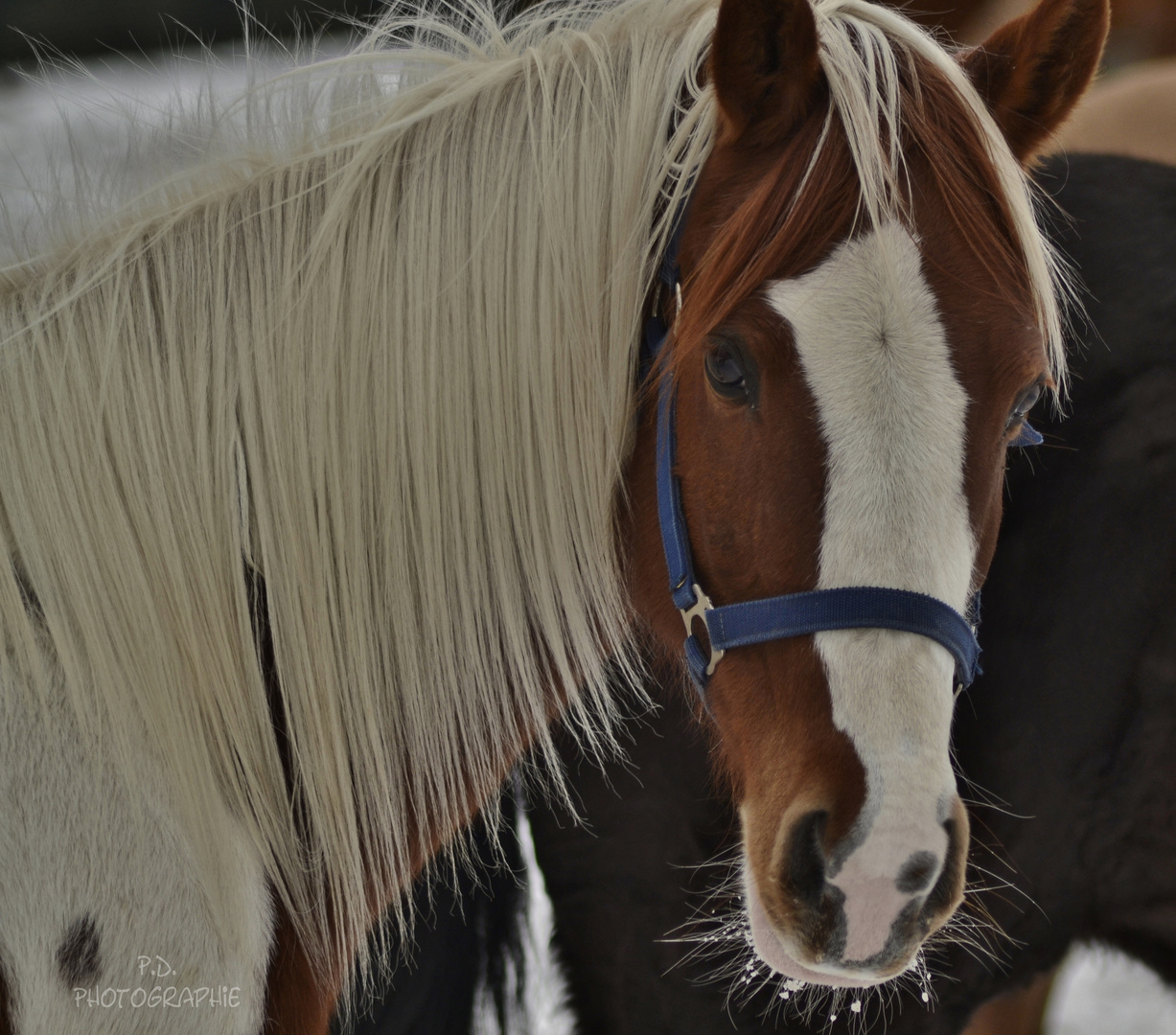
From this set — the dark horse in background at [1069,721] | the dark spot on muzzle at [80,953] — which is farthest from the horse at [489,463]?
the dark horse in background at [1069,721]

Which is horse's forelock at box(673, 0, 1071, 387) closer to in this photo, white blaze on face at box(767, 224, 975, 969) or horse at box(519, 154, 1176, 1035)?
white blaze on face at box(767, 224, 975, 969)

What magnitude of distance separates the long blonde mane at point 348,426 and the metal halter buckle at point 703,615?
114 millimetres

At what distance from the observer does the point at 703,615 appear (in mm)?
937

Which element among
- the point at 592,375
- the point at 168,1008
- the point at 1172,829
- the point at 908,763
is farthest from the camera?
the point at 1172,829

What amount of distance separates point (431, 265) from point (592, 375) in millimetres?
210

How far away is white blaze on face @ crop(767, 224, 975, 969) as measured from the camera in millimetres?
752

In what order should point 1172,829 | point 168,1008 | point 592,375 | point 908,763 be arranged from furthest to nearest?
point 1172,829 < point 592,375 < point 168,1008 < point 908,763

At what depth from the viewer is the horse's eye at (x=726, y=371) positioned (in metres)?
0.85

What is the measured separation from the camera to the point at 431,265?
92 cm

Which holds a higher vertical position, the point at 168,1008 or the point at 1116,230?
the point at 1116,230

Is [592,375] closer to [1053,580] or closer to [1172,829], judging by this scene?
[1053,580]

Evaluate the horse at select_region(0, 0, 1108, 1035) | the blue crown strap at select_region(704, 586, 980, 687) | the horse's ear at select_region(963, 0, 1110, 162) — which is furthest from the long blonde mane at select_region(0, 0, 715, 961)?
the horse's ear at select_region(963, 0, 1110, 162)

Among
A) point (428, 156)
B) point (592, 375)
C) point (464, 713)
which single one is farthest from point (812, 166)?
point (464, 713)

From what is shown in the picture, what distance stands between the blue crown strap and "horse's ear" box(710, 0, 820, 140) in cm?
49
